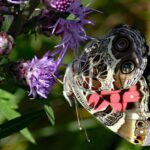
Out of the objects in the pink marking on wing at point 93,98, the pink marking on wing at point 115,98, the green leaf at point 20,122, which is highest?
the pink marking on wing at point 93,98

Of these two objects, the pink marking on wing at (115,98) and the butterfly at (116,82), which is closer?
the butterfly at (116,82)

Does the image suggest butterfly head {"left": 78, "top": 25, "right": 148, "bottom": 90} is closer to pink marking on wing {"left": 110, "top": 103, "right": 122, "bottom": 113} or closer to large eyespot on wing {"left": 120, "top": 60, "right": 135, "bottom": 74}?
large eyespot on wing {"left": 120, "top": 60, "right": 135, "bottom": 74}

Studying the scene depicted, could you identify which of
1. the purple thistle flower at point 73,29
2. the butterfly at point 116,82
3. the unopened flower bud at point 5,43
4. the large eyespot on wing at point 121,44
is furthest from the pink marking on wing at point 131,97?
the unopened flower bud at point 5,43

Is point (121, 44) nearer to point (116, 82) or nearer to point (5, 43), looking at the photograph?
point (116, 82)

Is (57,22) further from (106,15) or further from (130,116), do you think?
(106,15)

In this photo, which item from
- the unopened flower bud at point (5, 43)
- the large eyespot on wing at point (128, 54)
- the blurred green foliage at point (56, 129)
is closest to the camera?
the unopened flower bud at point (5, 43)

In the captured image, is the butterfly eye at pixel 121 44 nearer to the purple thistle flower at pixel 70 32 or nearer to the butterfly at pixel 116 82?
the butterfly at pixel 116 82

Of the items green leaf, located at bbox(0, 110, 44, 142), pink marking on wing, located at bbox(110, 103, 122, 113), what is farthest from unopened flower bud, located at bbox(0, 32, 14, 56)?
pink marking on wing, located at bbox(110, 103, 122, 113)
